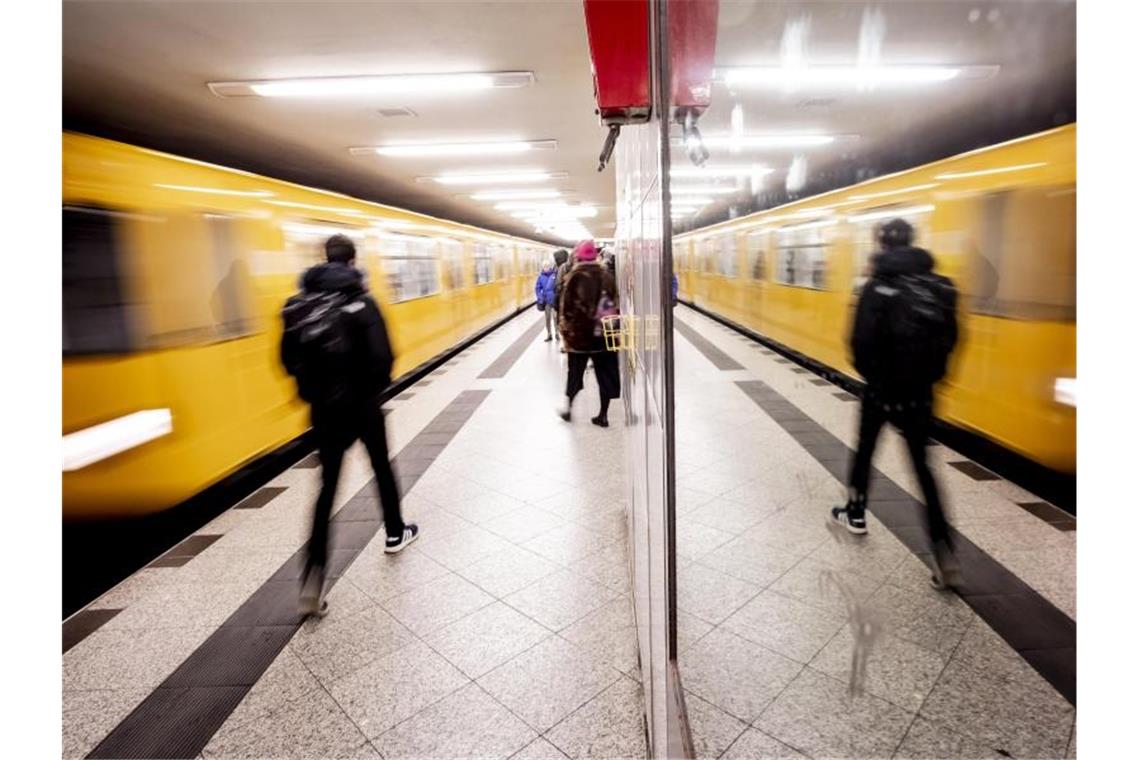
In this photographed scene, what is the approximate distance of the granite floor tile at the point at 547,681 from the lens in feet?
7.23

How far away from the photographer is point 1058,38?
36 cm

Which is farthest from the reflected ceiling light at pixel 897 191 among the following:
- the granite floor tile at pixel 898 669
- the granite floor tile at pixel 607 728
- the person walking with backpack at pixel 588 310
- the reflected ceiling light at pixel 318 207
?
the reflected ceiling light at pixel 318 207

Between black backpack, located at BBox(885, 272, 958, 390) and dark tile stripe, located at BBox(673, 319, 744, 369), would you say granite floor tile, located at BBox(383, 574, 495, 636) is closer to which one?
dark tile stripe, located at BBox(673, 319, 744, 369)

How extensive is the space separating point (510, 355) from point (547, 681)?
8.52 m

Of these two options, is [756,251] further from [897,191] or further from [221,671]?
[221,671]

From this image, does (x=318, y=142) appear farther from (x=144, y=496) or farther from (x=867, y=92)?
(x=867, y=92)

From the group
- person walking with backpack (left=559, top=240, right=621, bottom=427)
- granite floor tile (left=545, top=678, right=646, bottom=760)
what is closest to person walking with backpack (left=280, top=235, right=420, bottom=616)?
granite floor tile (left=545, top=678, right=646, bottom=760)

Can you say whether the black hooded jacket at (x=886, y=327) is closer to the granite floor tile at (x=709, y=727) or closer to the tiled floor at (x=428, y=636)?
the granite floor tile at (x=709, y=727)

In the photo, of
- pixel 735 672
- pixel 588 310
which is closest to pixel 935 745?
pixel 735 672

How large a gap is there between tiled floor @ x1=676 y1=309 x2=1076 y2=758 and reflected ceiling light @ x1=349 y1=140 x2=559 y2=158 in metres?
5.86

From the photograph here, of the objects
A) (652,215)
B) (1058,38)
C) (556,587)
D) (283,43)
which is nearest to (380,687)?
(556,587)

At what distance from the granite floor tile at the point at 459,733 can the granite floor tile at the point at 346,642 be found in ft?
1.42
